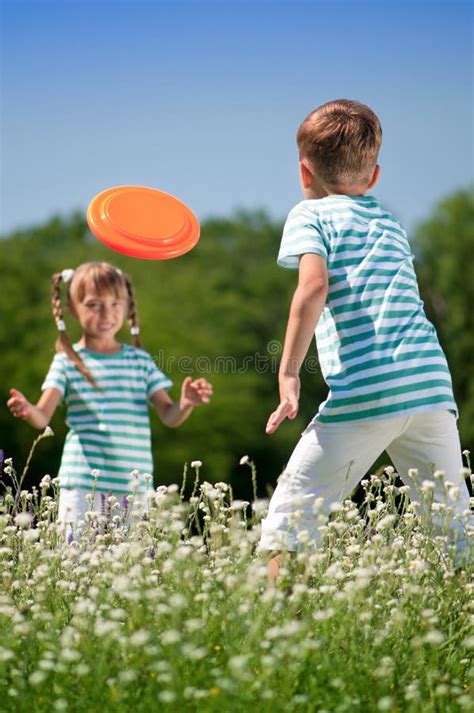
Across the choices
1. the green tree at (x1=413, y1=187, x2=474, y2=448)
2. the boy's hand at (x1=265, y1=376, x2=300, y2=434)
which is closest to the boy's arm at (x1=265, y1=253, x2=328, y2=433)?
the boy's hand at (x1=265, y1=376, x2=300, y2=434)

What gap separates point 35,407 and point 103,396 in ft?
1.71

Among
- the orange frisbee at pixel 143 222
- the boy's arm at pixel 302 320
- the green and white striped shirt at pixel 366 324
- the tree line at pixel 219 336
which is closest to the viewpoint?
the boy's arm at pixel 302 320

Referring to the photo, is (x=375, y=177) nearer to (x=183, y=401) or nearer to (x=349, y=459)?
(x=349, y=459)

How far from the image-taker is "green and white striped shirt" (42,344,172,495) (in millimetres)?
6879

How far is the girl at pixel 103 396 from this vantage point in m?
6.83

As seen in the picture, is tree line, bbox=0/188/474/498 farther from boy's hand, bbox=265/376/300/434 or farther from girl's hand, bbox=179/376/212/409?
boy's hand, bbox=265/376/300/434

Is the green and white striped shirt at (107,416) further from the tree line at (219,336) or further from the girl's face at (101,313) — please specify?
the tree line at (219,336)

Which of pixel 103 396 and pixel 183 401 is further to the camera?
pixel 103 396

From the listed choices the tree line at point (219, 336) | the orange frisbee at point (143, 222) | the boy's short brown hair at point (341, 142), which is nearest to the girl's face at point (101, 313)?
the orange frisbee at point (143, 222)

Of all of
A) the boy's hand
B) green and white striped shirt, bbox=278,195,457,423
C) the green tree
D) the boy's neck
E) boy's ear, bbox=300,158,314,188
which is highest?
the green tree

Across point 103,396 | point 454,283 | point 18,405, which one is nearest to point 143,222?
point 103,396

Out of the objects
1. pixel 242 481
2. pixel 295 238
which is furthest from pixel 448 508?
pixel 242 481

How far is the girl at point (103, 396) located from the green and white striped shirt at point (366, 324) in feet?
6.36

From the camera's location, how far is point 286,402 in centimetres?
453
